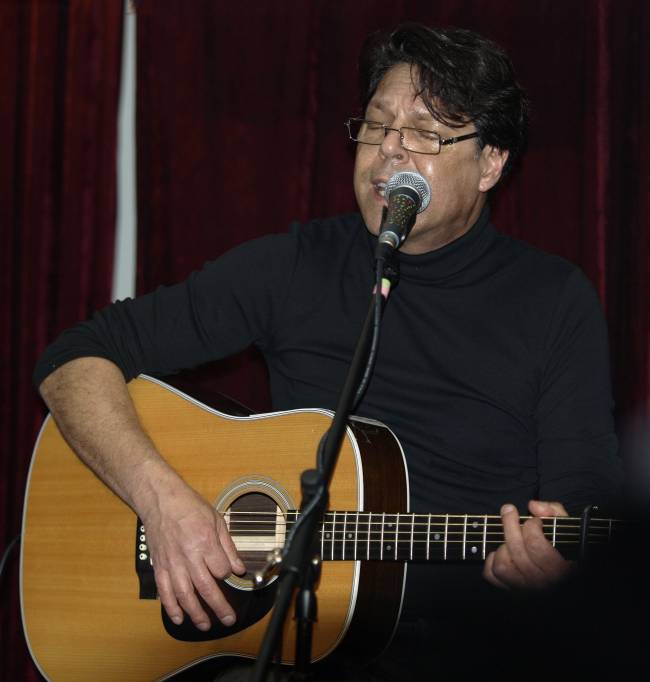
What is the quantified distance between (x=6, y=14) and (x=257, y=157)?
0.89m

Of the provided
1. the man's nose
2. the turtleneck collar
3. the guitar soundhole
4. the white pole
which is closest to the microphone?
the man's nose

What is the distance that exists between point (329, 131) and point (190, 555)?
4.34 ft

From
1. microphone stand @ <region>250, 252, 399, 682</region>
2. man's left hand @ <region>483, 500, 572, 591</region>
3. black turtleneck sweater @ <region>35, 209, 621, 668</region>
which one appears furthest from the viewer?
black turtleneck sweater @ <region>35, 209, 621, 668</region>

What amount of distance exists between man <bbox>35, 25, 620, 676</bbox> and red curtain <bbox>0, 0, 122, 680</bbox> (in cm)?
69

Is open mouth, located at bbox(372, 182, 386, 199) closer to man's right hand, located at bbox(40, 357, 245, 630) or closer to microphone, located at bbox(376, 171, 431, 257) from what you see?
microphone, located at bbox(376, 171, 431, 257)

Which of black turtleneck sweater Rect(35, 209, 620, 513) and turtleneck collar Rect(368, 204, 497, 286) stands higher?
turtleneck collar Rect(368, 204, 497, 286)

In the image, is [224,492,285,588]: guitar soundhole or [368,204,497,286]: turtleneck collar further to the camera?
[368,204,497,286]: turtleneck collar

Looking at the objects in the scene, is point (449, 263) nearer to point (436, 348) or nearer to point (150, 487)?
point (436, 348)

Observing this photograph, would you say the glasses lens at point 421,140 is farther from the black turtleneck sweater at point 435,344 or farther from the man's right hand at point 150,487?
the man's right hand at point 150,487

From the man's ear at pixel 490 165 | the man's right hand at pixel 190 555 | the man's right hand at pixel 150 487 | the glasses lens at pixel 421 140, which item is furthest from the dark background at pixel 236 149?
the man's right hand at pixel 190 555

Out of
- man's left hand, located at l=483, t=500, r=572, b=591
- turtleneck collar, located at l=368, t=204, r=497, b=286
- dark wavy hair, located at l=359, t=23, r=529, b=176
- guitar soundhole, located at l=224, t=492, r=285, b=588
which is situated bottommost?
guitar soundhole, located at l=224, t=492, r=285, b=588

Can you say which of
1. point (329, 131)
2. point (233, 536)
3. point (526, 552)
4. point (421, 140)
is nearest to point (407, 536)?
point (526, 552)

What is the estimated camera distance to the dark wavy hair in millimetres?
1971

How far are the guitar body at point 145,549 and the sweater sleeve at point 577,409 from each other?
34 cm
